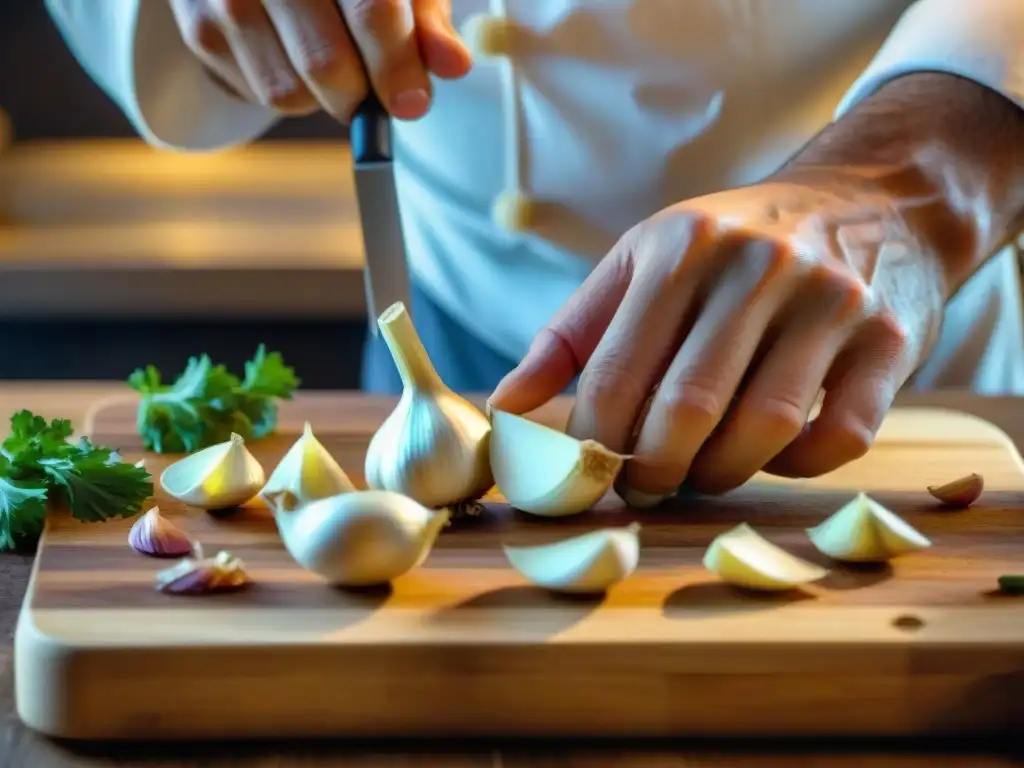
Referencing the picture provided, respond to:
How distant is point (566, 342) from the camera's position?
85 centimetres

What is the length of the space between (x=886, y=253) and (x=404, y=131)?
593 mm

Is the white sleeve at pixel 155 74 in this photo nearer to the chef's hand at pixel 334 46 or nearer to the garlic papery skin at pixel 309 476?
the chef's hand at pixel 334 46

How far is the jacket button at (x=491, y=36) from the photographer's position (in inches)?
43.4

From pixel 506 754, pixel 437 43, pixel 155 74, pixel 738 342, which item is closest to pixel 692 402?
pixel 738 342

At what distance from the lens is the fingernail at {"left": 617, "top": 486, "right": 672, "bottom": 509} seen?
2.68 feet

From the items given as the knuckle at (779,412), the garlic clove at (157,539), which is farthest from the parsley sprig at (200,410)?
the knuckle at (779,412)

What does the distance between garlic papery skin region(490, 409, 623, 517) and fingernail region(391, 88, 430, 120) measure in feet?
0.94

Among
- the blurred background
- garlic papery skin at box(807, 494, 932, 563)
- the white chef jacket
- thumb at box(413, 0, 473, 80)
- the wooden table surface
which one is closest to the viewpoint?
the wooden table surface

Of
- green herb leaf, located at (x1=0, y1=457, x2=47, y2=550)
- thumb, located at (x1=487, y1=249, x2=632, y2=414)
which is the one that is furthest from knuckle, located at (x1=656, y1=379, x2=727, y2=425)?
green herb leaf, located at (x1=0, y1=457, x2=47, y2=550)

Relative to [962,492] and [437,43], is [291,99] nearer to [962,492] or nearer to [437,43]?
[437,43]

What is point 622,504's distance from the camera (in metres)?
0.85

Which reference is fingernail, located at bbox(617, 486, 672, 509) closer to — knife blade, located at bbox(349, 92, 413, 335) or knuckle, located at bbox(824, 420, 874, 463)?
knuckle, located at bbox(824, 420, 874, 463)

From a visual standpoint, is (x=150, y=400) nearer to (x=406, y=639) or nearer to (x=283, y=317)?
(x=406, y=639)

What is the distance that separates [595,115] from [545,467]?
490mm
